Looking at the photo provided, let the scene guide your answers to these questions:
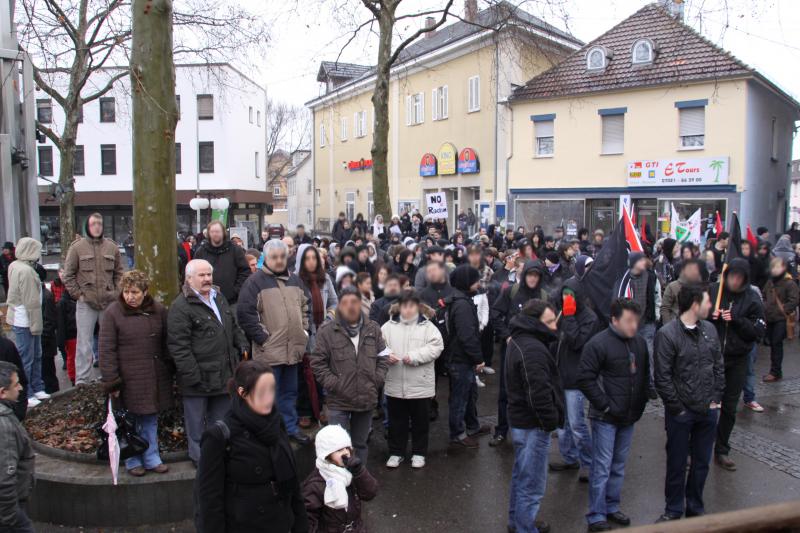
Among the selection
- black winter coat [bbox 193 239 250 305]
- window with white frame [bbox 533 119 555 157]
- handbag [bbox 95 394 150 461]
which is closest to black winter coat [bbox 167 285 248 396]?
handbag [bbox 95 394 150 461]

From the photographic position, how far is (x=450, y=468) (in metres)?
6.18

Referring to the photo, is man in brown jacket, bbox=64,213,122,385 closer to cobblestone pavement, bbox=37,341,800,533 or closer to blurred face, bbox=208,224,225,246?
blurred face, bbox=208,224,225,246

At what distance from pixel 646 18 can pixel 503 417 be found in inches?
874

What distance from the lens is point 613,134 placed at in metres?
23.3

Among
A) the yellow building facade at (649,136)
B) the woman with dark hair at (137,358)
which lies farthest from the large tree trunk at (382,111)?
the woman with dark hair at (137,358)

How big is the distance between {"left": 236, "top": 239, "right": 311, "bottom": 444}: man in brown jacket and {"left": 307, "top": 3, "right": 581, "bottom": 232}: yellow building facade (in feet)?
53.0

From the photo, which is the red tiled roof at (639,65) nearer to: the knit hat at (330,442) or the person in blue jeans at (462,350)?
the person in blue jeans at (462,350)

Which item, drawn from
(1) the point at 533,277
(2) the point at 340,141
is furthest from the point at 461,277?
(2) the point at 340,141

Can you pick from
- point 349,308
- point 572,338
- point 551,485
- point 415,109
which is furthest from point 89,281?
point 415,109

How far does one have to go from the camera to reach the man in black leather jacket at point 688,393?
16.5 ft

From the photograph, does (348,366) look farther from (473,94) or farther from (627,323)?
(473,94)

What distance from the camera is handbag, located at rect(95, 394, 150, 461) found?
4.96 m

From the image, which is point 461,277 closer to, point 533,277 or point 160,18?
point 533,277

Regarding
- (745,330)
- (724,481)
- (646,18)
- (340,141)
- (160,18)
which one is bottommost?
(724,481)
